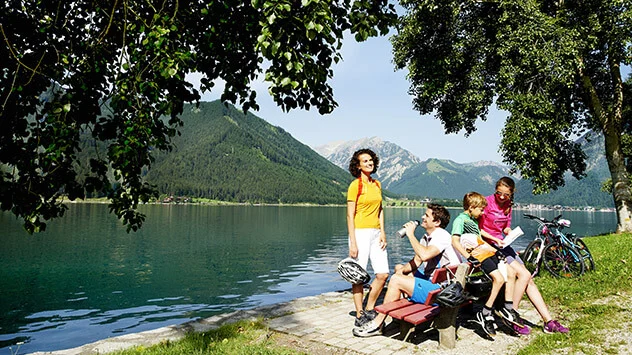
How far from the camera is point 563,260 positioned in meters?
Answer: 10.2

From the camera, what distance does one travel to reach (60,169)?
4.80 metres

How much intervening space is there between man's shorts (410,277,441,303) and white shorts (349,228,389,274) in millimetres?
524

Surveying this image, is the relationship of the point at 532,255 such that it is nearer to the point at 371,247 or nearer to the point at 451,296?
the point at 371,247

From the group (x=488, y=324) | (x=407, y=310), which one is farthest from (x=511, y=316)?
(x=407, y=310)

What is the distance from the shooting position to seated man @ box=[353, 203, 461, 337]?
20.1ft

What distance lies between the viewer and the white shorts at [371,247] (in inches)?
254

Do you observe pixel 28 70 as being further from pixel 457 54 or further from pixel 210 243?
pixel 210 243

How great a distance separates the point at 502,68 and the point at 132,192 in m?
14.2

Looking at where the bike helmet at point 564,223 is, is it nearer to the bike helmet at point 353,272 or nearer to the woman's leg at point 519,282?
A: the woman's leg at point 519,282

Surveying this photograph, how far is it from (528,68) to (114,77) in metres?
14.4

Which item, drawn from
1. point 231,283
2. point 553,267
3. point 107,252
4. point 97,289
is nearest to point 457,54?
point 553,267

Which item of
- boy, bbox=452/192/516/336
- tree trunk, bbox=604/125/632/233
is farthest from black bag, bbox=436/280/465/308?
tree trunk, bbox=604/125/632/233

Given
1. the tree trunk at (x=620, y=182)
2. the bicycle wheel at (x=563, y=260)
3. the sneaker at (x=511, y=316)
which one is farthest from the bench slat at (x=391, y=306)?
the tree trunk at (x=620, y=182)

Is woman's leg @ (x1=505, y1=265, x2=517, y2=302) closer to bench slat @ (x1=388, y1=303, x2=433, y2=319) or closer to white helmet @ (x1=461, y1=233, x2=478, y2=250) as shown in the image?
white helmet @ (x1=461, y1=233, x2=478, y2=250)
